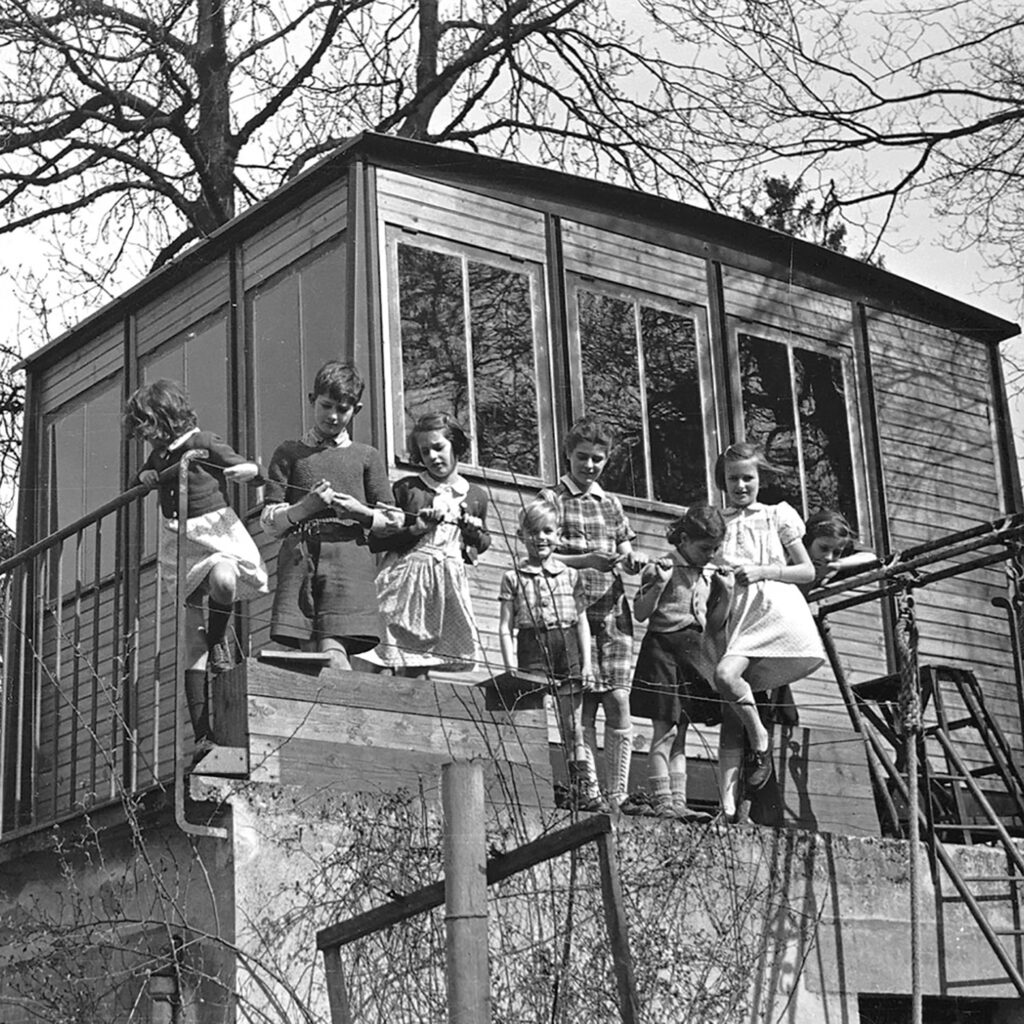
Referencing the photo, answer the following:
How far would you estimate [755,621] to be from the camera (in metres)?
9.16

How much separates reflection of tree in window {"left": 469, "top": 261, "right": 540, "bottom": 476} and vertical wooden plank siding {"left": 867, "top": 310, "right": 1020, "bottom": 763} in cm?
309

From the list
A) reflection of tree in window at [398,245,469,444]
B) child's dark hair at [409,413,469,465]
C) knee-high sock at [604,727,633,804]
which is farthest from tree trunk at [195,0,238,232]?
Result: knee-high sock at [604,727,633,804]

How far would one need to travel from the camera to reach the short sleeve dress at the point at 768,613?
912cm

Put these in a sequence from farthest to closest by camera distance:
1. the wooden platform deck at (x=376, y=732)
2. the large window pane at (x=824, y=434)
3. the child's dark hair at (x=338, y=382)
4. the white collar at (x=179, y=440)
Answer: the large window pane at (x=824, y=434) < the child's dark hair at (x=338, y=382) < the white collar at (x=179, y=440) < the wooden platform deck at (x=376, y=732)

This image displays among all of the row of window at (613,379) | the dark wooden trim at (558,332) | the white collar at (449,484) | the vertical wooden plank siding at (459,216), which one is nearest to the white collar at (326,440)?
the white collar at (449,484)

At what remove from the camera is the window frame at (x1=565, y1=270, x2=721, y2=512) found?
38.0ft

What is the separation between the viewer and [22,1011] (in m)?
8.15

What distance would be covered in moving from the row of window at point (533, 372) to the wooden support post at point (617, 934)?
5.04m

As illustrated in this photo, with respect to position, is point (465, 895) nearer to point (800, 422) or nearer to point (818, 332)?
point (800, 422)

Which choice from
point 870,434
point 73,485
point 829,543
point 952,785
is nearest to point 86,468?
point 73,485

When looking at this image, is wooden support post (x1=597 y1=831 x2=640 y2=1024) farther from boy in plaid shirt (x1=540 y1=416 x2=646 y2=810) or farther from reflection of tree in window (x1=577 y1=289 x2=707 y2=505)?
reflection of tree in window (x1=577 y1=289 x2=707 y2=505)

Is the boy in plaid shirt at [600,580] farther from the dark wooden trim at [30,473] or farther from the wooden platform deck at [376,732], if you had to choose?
the dark wooden trim at [30,473]

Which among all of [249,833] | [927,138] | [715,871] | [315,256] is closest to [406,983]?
[249,833]

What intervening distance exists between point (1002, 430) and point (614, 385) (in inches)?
156
